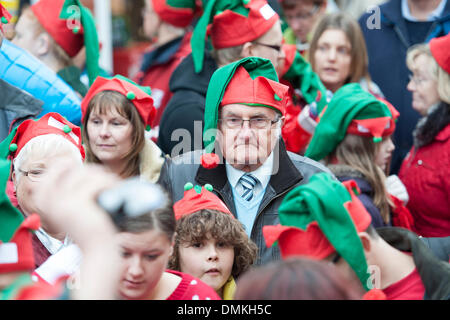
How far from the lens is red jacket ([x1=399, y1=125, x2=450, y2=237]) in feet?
14.8

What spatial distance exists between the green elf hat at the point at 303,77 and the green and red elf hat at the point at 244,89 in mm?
1027

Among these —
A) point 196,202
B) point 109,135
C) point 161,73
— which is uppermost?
point 161,73

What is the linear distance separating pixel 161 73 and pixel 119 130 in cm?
177

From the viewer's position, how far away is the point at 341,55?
5.40 meters

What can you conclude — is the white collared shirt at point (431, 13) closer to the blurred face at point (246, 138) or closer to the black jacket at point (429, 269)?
the blurred face at point (246, 138)

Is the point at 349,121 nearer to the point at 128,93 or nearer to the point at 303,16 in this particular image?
the point at 128,93

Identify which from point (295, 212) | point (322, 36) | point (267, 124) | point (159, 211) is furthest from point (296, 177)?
point (322, 36)

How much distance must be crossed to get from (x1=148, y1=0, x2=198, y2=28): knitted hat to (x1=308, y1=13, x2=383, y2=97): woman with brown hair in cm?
102

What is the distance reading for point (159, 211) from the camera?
2.60m

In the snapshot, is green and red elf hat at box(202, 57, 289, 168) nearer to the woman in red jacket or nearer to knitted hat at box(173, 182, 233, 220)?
knitted hat at box(173, 182, 233, 220)

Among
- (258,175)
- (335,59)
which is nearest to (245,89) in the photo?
(258,175)

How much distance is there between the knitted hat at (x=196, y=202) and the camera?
3.47m
